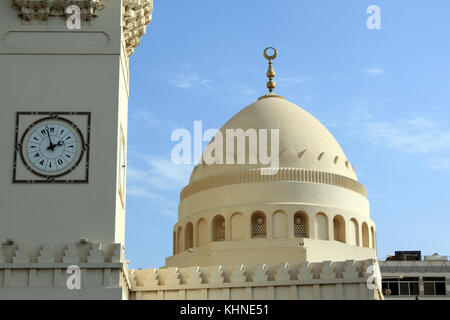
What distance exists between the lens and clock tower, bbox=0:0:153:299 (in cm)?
2559

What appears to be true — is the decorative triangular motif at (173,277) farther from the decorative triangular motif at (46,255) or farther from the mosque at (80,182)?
the decorative triangular motif at (46,255)

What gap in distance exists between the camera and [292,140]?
3600 cm

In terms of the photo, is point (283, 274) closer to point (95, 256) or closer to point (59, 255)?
point (95, 256)

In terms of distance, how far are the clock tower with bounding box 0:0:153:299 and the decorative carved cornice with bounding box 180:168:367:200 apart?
7462 millimetres

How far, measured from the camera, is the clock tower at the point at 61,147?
25594 mm

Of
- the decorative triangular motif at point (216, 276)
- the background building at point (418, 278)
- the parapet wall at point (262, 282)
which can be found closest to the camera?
the parapet wall at point (262, 282)

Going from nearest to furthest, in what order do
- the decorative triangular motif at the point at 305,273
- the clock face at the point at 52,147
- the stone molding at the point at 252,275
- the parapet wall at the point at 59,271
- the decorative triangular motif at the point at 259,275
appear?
the parapet wall at the point at 59,271 < the clock face at the point at 52,147 < the stone molding at the point at 252,275 < the decorative triangular motif at the point at 305,273 < the decorative triangular motif at the point at 259,275

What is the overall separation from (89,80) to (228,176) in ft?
31.4

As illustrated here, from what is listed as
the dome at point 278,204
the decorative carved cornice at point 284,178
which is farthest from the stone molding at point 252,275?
the decorative carved cornice at point 284,178

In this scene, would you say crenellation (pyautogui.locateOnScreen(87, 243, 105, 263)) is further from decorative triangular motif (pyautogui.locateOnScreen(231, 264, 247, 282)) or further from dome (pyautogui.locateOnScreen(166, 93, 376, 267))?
dome (pyautogui.locateOnScreen(166, 93, 376, 267))

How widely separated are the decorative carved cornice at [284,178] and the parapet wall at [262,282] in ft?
21.9

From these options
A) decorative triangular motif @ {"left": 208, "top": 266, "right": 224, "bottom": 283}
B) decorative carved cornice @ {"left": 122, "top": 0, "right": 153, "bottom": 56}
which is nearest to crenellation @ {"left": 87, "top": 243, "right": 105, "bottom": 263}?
decorative triangular motif @ {"left": 208, "top": 266, "right": 224, "bottom": 283}
